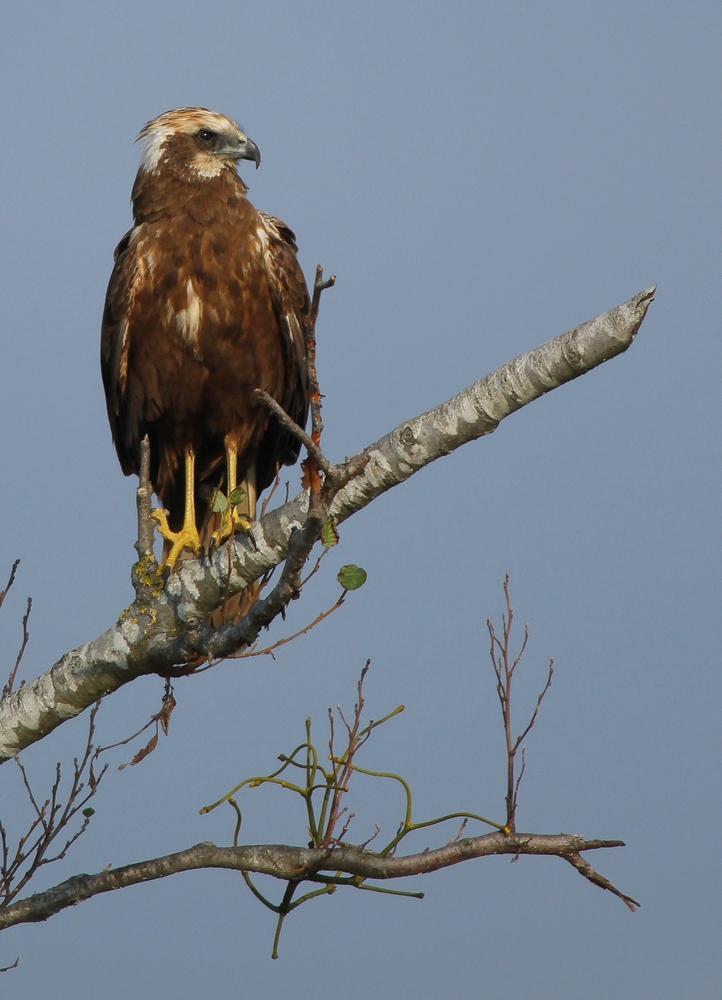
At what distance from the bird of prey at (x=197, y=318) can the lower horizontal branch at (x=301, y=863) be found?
1.51 m

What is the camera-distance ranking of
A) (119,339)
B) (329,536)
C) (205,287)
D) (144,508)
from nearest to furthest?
(329,536)
(144,508)
(205,287)
(119,339)

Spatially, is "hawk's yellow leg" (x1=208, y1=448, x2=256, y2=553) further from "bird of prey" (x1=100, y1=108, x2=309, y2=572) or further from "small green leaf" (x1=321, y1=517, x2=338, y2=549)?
"small green leaf" (x1=321, y1=517, x2=338, y2=549)

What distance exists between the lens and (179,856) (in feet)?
11.9

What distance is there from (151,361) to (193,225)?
0.63 metres

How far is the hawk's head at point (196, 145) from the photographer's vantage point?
5.26 metres

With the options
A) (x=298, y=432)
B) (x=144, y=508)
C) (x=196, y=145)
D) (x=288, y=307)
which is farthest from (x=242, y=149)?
(x=298, y=432)

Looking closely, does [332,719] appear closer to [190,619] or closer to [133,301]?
[190,619]

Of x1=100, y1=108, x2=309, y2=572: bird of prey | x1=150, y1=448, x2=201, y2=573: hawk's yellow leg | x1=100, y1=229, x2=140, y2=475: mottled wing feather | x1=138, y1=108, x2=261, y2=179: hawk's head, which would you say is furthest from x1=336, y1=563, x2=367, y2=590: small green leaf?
x1=138, y1=108, x2=261, y2=179: hawk's head

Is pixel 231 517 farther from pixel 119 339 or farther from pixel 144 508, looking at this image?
pixel 119 339

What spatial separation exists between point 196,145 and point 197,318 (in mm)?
995

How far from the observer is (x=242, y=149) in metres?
5.37

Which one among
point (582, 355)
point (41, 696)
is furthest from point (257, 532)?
point (582, 355)

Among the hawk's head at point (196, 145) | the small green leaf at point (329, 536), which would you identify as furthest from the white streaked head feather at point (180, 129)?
the small green leaf at point (329, 536)

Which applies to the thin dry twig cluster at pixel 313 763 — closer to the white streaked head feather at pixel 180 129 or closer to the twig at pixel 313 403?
the twig at pixel 313 403
